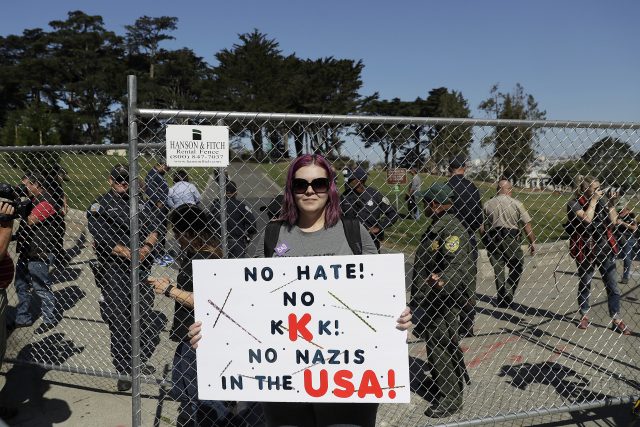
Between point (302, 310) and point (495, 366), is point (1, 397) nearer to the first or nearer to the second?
point (302, 310)

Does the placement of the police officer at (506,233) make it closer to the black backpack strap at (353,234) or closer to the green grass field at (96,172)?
the green grass field at (96,172)

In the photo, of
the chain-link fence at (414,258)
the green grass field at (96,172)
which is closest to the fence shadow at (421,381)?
the chain-link fence at (414,258)

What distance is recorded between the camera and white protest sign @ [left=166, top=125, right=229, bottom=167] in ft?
8.11

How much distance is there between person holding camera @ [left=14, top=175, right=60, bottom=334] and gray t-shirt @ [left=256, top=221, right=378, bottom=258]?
14.0 ft

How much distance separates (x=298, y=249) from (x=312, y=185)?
316mm

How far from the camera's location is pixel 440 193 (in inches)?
151

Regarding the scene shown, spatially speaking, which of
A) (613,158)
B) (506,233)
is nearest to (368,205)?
(506,233)

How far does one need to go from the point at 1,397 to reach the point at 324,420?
315 cm

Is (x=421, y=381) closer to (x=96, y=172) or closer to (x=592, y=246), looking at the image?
(x=592, y=246)

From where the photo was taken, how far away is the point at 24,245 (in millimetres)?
5684

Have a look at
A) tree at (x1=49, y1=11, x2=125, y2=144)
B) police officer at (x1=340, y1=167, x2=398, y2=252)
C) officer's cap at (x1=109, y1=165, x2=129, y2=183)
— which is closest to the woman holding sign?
officer's cap at (x1=109, y1=165, x2=129, y2=183)

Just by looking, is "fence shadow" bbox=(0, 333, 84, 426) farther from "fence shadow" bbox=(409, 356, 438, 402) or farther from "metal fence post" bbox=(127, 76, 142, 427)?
"fence shadow" bbox=(409, 356, 438, 402)

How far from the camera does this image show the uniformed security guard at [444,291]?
3.71 m

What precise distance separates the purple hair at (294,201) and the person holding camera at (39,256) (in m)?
4.25
